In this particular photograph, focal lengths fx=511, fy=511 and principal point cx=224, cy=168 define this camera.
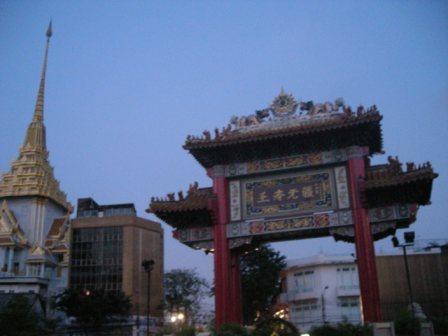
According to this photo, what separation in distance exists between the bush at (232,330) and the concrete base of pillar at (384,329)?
4.58 m

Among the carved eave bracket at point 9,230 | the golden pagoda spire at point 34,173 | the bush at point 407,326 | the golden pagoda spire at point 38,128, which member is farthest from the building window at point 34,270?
the bush at point 407,326

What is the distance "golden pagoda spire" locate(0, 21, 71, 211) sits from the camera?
66.6m

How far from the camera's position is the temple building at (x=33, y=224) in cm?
6197

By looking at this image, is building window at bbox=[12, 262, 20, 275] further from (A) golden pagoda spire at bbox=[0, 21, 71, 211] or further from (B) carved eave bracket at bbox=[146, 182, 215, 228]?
(B) carved eave bracket at bbox=[146, 182, 215, 228]

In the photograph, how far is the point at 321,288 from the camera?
48562 mm

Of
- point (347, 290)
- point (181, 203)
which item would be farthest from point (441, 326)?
point (347, 290)

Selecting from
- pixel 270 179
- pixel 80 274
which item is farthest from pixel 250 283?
pixel 80 274

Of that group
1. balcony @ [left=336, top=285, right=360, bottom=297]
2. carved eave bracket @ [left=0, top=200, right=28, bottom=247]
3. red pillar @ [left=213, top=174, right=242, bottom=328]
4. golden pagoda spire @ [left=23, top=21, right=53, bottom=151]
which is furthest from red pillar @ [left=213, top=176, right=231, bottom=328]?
golden pagoda spire @ [left=23, top=21, right=53, bottom=151]

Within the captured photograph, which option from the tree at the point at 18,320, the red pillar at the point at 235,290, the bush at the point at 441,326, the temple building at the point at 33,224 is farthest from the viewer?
the temple building at the point at 33,224

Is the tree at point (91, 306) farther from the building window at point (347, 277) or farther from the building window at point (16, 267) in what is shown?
the building window at point (347, 277)

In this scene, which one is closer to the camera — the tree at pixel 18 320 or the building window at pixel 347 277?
the tree at pixel 18 320

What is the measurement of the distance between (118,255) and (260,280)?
28672mm

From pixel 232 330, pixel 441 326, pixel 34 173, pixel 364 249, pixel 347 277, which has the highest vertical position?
pixel 34 173

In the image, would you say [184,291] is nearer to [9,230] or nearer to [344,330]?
[9,230]
